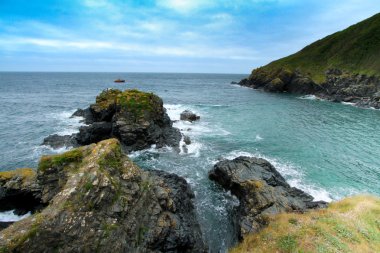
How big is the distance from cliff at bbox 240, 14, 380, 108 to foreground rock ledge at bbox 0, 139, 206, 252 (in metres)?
A: 94.6

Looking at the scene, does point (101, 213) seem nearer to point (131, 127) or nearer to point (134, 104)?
point (131, 127)

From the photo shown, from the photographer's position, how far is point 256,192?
26.0 m

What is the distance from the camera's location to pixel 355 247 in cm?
1766

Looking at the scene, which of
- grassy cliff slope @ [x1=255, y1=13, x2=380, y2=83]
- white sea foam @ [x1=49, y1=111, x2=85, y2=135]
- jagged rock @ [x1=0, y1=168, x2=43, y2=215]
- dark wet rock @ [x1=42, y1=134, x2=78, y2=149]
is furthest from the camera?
grassy cliff slope @ [x1=255, y1=13, x2=380, y2=83]

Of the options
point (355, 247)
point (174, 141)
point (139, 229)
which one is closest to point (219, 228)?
point (139, 229)

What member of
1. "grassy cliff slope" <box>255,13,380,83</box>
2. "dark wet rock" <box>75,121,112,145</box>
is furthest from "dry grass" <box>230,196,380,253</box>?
"grassy cliff slope" <box>255,13,380,83</box>

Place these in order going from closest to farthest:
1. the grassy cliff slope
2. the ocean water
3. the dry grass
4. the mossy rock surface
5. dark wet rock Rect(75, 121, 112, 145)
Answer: the dry grass < the ocean water < dark wet rock Rect(75, 121, 112, 145) < the mossy rock surface < the grassy cliff slope

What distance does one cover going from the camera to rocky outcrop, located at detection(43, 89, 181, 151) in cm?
4419

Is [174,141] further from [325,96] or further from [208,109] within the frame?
[325,96]

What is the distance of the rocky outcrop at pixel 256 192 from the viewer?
23.1 meters

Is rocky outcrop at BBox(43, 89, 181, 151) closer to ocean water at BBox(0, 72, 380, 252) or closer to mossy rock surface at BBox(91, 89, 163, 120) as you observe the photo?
mossy rock surface at BBox(91, 89, 163, 120)

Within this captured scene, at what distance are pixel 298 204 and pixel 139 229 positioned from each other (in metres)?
16.5

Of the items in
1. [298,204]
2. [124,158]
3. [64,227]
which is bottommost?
[298,204]

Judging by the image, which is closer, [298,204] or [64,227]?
[64,227]
